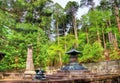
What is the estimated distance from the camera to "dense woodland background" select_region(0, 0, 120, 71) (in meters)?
22.9

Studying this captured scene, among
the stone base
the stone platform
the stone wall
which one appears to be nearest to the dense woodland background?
the stone wall

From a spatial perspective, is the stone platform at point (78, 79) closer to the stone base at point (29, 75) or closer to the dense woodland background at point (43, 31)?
the stone base at point (29, 75)

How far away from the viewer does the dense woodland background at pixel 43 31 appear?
75.1 ft

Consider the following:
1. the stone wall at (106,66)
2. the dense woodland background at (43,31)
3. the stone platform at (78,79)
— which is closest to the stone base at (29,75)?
the stone platform at (78,79)

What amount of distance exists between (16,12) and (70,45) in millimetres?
15158

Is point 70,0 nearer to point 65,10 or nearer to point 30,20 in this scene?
point 65,10

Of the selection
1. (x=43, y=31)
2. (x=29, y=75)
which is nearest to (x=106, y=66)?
(x=43, y=31)

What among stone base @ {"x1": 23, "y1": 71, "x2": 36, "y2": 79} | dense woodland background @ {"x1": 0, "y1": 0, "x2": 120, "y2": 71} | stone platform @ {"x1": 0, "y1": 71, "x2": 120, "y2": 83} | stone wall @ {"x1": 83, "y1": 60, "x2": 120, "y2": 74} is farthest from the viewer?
dense woodland background @ {"x1": 0, "y1": 0, "x2": 120, "y2": 71}

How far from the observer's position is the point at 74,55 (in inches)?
875

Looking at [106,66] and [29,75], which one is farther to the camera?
[106,66]

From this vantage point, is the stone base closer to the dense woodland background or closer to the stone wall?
the dense woodland background

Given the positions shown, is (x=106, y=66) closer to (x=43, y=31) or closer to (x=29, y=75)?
(x=43, y=31)

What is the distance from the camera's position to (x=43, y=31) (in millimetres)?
29531

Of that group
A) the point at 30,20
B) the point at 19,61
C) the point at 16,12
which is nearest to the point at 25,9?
the point at 30,20
